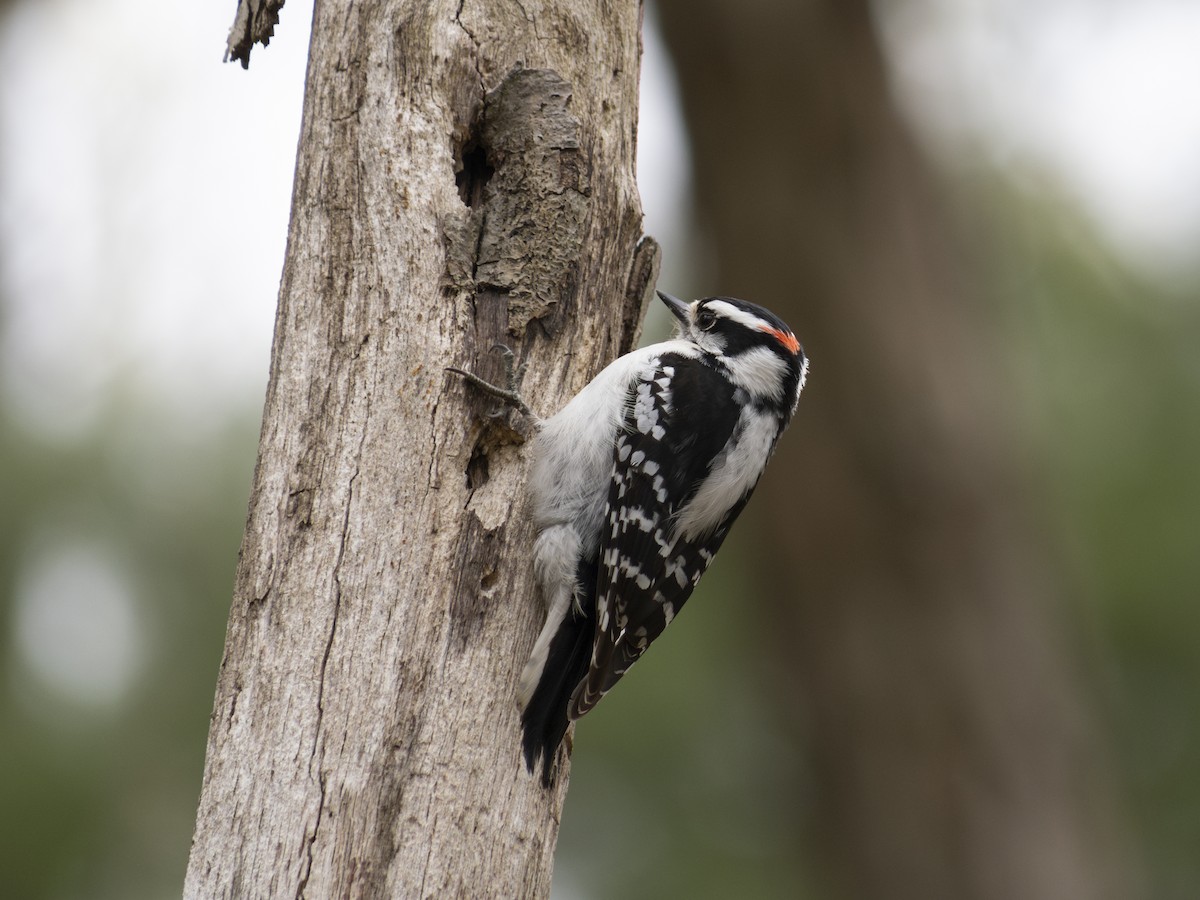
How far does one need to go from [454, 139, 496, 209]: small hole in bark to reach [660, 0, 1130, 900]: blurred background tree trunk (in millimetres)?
2640

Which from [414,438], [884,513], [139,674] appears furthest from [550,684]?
[139,674]

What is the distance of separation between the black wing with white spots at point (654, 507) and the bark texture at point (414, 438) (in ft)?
0.74

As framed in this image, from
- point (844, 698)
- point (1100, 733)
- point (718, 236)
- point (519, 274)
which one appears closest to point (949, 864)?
point (844, 698)

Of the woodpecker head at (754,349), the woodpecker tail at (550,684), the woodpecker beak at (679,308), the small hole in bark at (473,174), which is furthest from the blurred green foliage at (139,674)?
the woodpecker tail at (550,684)

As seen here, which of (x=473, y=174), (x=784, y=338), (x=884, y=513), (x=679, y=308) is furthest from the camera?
(x=884, y=513)

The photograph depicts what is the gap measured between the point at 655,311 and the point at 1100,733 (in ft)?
13.5

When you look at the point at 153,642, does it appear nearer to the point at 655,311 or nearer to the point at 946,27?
the point at 655,311

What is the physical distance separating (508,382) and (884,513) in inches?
111

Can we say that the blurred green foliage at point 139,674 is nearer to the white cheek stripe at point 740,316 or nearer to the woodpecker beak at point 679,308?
the woodpecker beak at point 679,308

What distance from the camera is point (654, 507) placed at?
340cm

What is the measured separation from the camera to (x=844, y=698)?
5527 mm

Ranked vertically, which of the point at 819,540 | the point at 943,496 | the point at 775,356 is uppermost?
the point at 775,356

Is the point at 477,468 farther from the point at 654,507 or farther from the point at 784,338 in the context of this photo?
the point at 784,338

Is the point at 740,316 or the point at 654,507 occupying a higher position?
the point at 740,316
